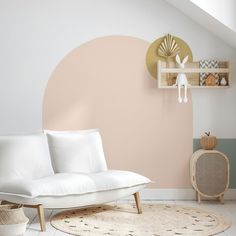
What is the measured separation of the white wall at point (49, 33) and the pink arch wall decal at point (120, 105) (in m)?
0.12

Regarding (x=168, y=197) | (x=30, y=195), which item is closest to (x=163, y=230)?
(x=30, y=195)

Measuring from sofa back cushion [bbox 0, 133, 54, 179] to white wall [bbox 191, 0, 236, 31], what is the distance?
2010mm

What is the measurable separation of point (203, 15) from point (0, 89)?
7.55 ft

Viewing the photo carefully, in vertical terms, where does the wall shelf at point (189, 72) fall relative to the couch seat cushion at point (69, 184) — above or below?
above

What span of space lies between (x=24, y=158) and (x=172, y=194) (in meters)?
1.89

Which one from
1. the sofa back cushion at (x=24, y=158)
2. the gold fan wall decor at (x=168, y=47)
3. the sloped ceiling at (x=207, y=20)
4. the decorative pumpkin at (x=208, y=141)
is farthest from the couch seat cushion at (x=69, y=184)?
the sloped ceiling at (x=207, y=20)

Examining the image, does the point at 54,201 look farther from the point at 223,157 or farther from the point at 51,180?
the point at 223,157

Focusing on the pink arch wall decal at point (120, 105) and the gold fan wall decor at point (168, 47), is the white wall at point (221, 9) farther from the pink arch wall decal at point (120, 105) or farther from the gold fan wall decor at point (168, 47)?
the pink arch wall decal at point (120, 105)

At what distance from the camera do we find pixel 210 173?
609cm

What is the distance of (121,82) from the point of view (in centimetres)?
629

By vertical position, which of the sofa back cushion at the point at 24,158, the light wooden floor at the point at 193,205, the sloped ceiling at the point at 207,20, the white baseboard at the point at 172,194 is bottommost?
the light wooden floor at the point at 193,205

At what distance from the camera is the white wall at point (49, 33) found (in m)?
6.23

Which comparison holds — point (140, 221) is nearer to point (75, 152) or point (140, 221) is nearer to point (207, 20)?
point (75, 152)

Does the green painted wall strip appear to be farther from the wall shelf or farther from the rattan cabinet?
the wall shelf
